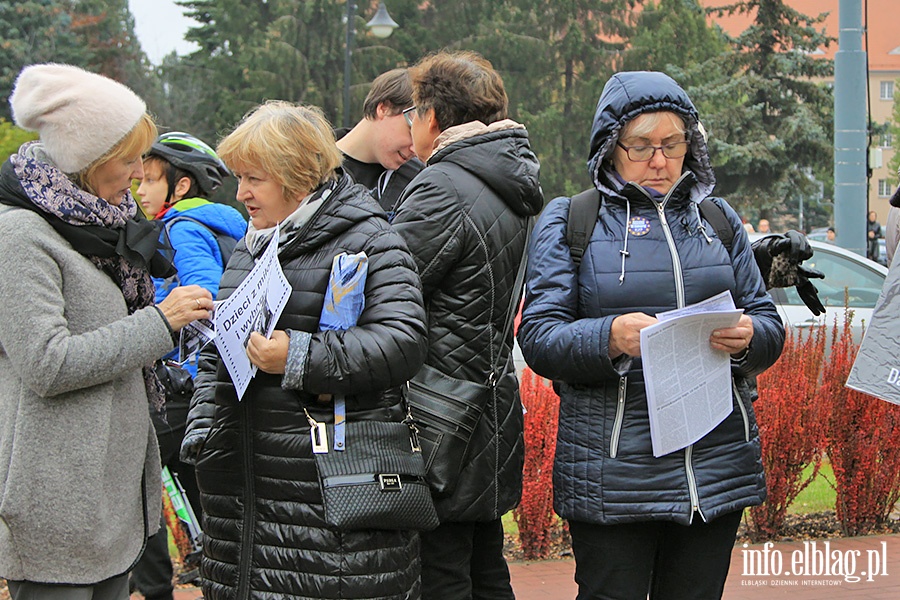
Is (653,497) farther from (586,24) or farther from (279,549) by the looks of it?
(586,24)

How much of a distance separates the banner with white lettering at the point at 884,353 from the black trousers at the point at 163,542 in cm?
258

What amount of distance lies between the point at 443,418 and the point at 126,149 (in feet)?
3.94

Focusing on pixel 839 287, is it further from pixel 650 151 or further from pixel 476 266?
pixel 476 266

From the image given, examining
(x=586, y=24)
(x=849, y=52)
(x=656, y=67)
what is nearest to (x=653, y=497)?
(x=849, y=52)

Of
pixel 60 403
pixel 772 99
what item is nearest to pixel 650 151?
pixel 60 403

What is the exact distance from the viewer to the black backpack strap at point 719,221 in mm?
3303

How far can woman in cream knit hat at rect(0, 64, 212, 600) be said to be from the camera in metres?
2.71

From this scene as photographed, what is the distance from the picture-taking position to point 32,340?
2.67 meters

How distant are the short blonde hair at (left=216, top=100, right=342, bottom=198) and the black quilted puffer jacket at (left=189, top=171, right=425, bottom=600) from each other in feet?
0.32

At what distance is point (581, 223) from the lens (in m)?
3.24

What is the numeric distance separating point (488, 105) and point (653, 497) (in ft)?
4.43

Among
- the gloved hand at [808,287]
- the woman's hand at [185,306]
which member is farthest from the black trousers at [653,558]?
the woman's hand at [185,306]

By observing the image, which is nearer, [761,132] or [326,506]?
[326,506]

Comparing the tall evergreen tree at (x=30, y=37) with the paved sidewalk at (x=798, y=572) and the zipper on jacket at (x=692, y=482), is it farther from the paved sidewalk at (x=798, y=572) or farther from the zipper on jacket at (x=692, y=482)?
the zipper on jacket at (x=692, y=482)
